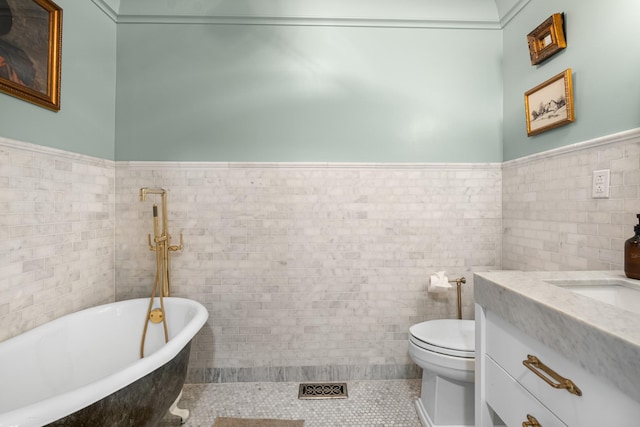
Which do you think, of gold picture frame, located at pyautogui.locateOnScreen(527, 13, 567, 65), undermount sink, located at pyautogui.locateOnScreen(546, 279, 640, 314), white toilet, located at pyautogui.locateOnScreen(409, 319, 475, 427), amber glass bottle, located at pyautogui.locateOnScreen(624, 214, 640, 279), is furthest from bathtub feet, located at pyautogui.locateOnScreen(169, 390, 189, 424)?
gold picture frame, located at pyautogui.locateOnScreen(527, 13, 567, 65)

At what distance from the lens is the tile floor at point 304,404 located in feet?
5.37

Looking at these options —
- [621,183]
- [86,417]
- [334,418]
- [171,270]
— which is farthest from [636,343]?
[171,270]

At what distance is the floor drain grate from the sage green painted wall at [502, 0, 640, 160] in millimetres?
1919

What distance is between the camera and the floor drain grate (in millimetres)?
1840

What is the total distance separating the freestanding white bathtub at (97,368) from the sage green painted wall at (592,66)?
2.14m

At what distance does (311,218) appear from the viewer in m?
2.01

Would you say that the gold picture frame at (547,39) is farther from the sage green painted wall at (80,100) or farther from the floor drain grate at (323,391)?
the sage green painted wall at (80,100)

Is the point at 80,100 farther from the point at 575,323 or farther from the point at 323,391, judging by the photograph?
the point at 575,323

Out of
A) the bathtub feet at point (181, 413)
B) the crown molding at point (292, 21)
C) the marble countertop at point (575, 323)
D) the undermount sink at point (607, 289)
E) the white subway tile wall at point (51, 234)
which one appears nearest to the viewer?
the marble countertop at point (575, 323)

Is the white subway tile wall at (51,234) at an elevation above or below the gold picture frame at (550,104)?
below

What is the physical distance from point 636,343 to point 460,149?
5.72 feet

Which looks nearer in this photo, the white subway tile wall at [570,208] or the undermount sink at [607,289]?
the undermount sink at [607,289]

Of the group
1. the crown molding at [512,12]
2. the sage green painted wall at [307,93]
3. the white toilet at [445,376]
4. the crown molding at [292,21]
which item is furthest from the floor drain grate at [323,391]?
the crown molding at [512,12]

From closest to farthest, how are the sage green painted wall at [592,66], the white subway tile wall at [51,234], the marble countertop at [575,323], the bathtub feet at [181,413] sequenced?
the marble countertop at [575,323], the sage green painted wall at [592,66], the white subway tile wall at [51,234], the bathtub feet at [181,413]
